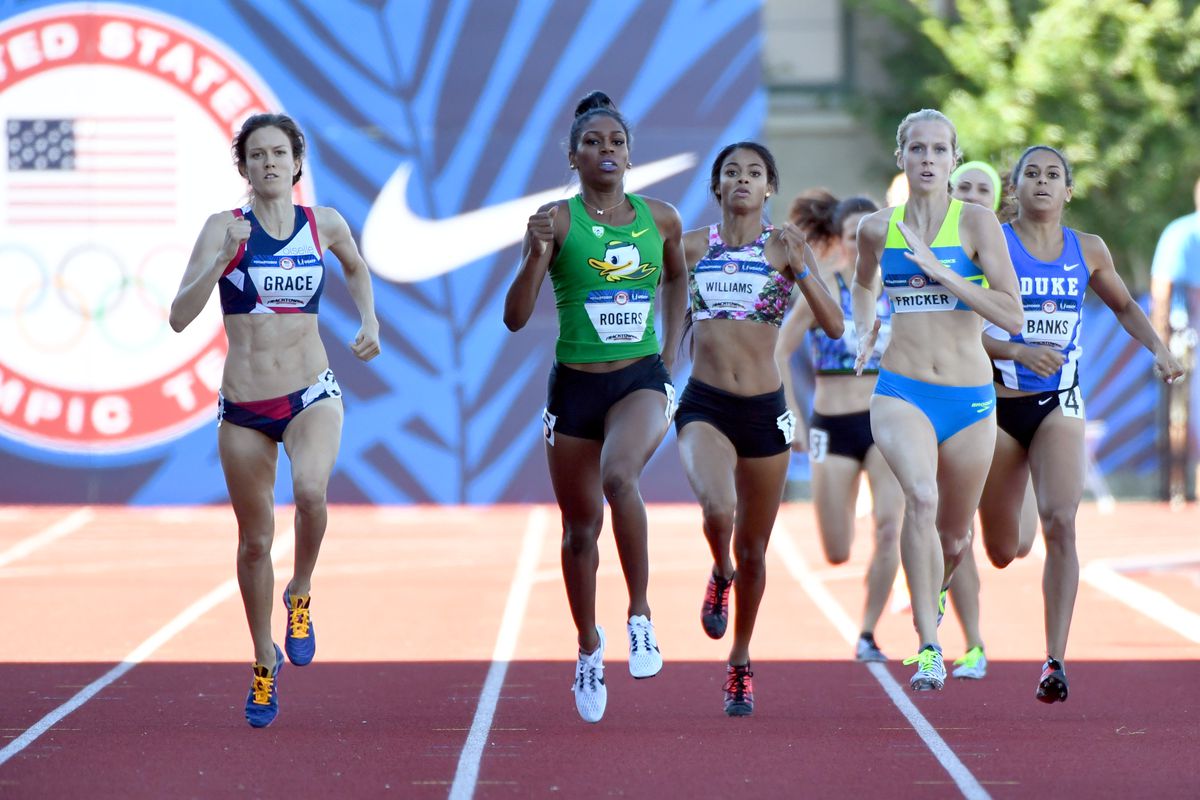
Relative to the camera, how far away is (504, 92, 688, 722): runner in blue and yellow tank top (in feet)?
22.3

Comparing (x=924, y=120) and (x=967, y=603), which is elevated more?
(x=924, y=120)

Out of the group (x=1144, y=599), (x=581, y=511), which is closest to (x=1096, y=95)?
(x=1144, y=599)

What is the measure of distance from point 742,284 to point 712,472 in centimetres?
72

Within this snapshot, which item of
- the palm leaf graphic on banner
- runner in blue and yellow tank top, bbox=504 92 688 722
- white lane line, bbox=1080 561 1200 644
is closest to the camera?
runner in blue and yellow tank top, bbox=504 92 688 722

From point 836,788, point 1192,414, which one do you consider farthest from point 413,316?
point 836,788

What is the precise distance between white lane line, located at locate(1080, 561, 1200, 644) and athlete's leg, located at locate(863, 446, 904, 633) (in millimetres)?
1715

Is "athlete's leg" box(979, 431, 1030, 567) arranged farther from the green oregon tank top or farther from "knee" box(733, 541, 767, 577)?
the green oregon tank top

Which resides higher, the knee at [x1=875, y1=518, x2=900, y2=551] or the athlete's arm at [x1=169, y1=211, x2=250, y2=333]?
the athlete's arm at [x1=169, y1=211, x2=250, y2=333]

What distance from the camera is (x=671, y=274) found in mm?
7168

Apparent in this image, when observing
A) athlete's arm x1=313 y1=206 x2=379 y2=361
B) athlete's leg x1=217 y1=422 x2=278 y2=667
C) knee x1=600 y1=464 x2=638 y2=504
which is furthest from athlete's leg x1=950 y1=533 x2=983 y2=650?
athlete's leg x1=217 y1=422 x2=278 y2=667

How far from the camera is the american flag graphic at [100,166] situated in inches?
650

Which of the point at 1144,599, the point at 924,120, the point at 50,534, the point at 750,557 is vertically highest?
the point at 924,120

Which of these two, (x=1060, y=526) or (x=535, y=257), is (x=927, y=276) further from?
(x=535, y=257)

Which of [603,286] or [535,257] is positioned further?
[603,286]
